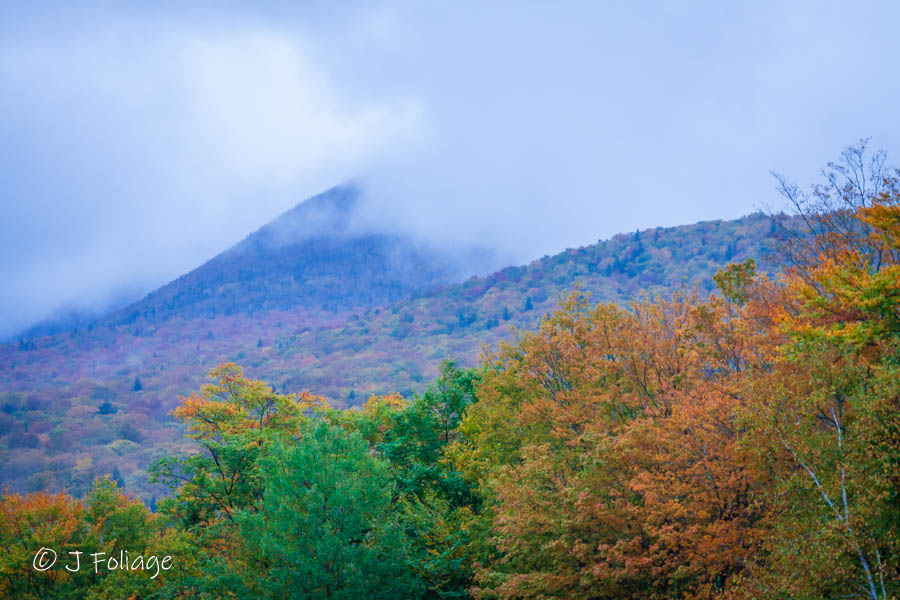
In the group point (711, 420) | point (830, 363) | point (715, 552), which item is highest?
point (830, 363)

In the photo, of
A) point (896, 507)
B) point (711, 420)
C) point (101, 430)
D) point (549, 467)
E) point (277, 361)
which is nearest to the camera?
point (896, 507)

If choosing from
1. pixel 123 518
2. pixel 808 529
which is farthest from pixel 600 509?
pixel 123 518

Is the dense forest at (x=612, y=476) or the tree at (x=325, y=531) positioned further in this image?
the tree at (x=325, y=531)

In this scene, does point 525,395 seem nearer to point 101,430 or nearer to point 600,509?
point 600,509

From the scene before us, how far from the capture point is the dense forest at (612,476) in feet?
42.1

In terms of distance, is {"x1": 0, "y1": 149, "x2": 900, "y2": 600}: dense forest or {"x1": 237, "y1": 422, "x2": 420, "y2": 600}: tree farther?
{"x1": 237, "y1": 422, "x2": 420, "y2": 600}: tree

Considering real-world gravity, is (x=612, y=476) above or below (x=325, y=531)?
above

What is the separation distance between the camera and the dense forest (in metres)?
12.8

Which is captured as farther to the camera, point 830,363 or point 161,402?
point 161,402

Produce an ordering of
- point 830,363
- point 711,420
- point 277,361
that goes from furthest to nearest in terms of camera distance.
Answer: point 277,361 < point 711,420 < point 830,363

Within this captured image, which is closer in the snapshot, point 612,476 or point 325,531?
point 612,476

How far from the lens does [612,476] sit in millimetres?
18547

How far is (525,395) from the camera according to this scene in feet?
85.1

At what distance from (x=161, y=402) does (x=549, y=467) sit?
174m
